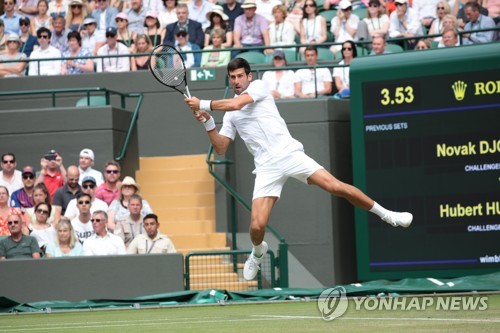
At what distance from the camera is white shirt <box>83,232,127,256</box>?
15.3 meters

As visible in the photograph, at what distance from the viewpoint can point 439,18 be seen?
59.7 feet

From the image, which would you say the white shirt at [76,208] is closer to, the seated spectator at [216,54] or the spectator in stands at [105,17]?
the seated spectator at [216,54]

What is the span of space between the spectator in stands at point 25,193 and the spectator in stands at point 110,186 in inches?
39.4

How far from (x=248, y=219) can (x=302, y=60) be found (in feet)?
9.42

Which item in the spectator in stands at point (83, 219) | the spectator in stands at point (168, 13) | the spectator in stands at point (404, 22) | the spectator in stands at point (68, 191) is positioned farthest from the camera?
the spectator in stands at point (168, 13)

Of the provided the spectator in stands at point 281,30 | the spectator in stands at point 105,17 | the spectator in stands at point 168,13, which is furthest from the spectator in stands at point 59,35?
the spectator in stands at point 281,30

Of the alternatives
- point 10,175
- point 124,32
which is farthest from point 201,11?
point 10,175

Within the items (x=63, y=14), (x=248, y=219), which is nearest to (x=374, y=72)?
(x=248, y=219)

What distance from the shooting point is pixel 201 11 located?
20266 mm

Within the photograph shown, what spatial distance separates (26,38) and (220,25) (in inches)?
152

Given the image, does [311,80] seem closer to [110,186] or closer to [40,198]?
[110,186]

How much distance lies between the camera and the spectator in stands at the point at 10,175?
1686 centimetres

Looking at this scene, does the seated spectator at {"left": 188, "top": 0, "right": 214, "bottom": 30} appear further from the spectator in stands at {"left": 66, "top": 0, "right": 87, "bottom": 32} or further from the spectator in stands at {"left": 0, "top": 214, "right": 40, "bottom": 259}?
the spectator in stands at {"left": 0, "top": 214, "right": 40, "bottom": 259}

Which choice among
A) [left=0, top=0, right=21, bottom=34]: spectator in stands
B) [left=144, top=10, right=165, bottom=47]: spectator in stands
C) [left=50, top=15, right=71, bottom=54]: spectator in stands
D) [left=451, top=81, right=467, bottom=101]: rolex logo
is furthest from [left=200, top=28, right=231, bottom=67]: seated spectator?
[left=451, top=81, right=467, bottom=101]: rolex logo
